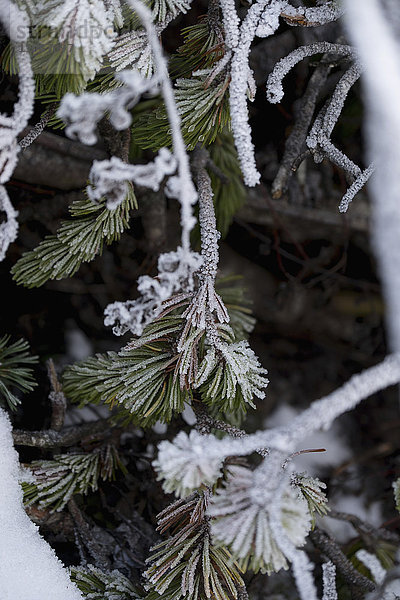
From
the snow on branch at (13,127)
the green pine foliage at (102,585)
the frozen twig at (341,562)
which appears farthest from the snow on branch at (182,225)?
the frozen twig at (341,562)

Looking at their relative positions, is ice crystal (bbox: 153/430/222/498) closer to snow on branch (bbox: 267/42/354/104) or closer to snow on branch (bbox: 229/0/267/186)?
snow on branch (bbox: 229/0/267/186)

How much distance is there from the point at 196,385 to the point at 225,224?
0.43 meters

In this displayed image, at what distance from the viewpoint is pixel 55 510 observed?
0.66 metres

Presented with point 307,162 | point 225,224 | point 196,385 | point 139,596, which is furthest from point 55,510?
point 307,162

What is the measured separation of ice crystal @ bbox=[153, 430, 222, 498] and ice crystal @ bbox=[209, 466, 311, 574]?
3 centimetres

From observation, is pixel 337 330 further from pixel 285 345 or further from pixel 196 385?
pixel 196 385

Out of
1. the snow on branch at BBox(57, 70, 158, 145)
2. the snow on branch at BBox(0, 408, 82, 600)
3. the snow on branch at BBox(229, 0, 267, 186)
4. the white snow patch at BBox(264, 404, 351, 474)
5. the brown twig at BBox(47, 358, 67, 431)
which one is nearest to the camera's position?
the snow on branch at BBox(57, 70, 158, 145)

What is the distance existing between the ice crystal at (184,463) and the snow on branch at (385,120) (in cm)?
20

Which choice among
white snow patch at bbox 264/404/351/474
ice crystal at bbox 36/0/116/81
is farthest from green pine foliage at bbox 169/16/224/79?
white snow patch at bbox 264/404/351/474

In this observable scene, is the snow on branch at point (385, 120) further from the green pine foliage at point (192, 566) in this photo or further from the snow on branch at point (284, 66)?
the green pine foliage at point (192, 566)

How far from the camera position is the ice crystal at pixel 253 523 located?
413mm

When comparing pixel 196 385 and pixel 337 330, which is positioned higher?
pixel 196 385

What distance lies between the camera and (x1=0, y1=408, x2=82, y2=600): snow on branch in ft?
1.84

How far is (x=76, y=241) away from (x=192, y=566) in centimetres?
38
